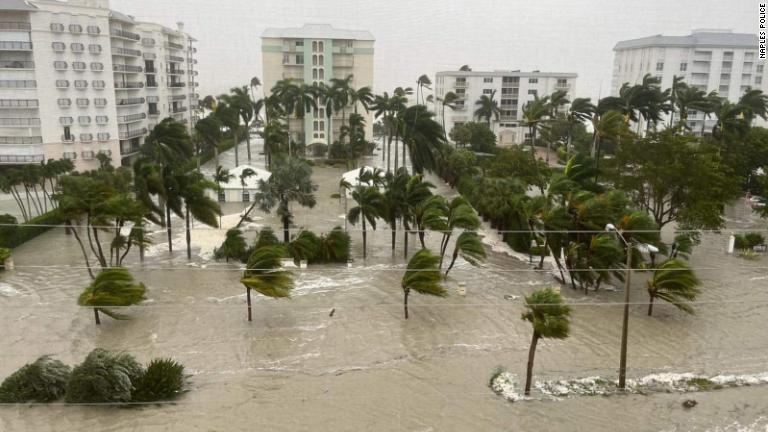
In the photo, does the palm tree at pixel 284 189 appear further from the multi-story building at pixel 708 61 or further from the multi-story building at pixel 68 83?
the multi-story building at pixel 708 61

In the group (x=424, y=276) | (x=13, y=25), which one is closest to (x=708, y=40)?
(x=424, y=276)

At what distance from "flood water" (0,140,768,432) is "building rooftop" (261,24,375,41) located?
38673 mm

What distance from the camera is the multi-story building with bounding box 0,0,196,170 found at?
3884cm

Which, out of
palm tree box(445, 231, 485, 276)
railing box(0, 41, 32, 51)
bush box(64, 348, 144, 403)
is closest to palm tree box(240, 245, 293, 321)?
bush box(64, 348, 144, 403)

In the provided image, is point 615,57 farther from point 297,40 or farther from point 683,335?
point 683,335

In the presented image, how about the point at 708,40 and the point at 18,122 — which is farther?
the point at 708,40

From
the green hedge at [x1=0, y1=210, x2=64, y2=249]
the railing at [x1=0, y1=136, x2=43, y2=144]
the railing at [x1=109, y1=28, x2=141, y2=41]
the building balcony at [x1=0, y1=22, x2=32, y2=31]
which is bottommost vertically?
the green hedge at [x1=0, y1=210, x2=64, y2=249]

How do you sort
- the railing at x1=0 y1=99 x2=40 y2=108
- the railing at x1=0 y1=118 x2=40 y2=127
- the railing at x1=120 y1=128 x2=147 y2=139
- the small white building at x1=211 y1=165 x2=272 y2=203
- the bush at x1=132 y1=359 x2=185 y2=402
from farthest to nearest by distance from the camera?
the railing at x1=120 y1=128 x2=147 y2=139 < the railing at x1=0 y1=118 x2=40 y2=127 < the railing at x1=0 y1=99 x2=40 y2=108 < the small white building at x1=211 y1=165 x2=272 y2=203 < the bush at x1=132 y1=359 x2=185 y2=402

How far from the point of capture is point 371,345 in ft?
57.2

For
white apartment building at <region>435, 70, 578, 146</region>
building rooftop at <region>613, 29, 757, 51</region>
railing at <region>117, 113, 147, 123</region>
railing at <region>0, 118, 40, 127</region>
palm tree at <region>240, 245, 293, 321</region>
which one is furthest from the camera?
building rooftop at <region>613, 29, 757, 51</region>

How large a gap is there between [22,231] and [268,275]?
53.6 ft

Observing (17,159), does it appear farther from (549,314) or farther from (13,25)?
(549,314)

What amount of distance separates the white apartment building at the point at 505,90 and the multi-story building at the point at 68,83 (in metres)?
36.4

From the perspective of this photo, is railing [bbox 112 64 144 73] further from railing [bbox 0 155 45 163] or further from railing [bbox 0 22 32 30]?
railing [bbox 0 155 45 163]
